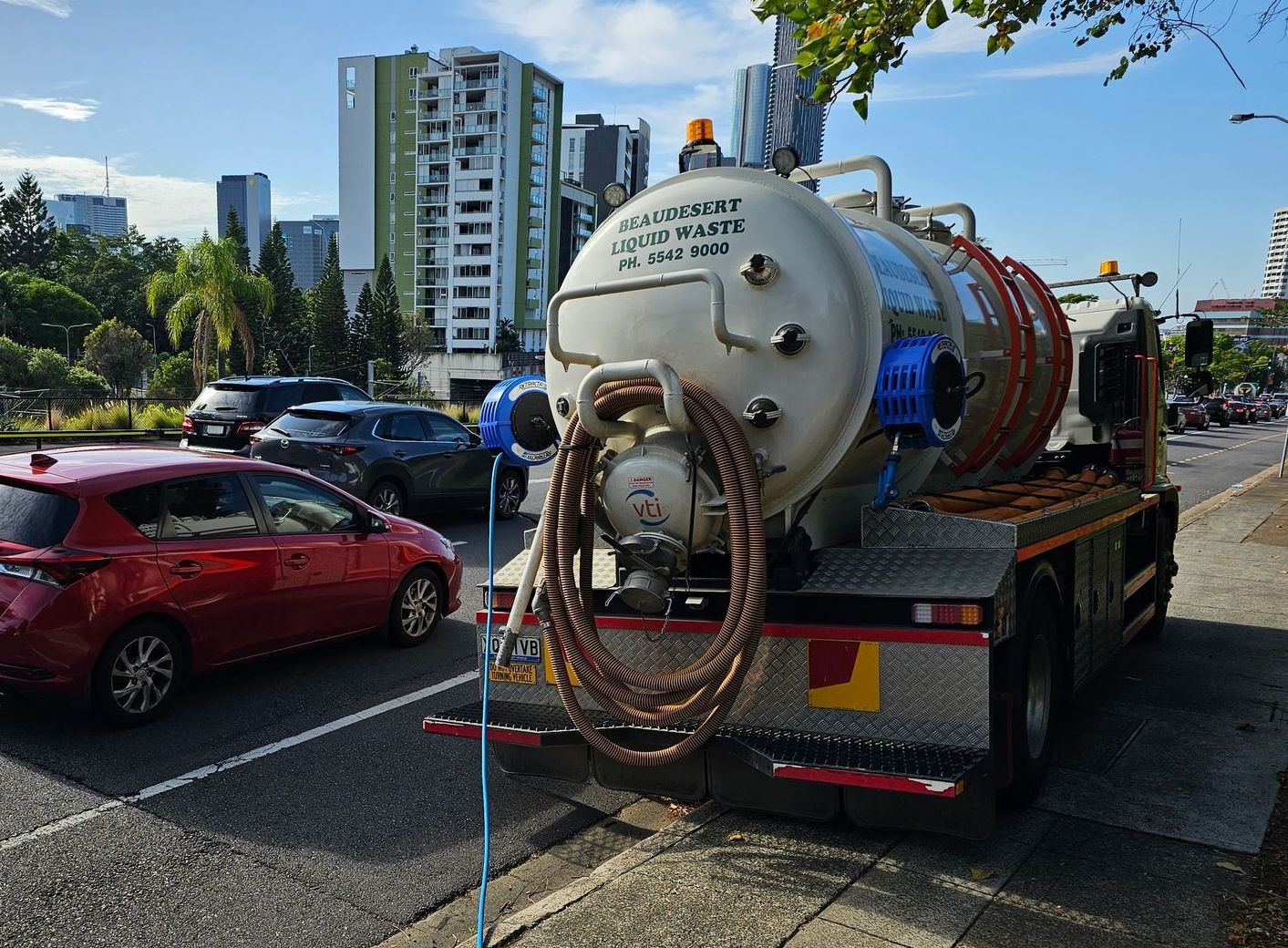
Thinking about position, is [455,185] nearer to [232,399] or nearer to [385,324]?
[385,324]

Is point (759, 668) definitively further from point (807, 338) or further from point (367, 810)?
point (367, 810)

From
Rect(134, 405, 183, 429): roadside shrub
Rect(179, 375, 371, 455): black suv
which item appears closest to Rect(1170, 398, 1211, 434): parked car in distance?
Rect(134, 405, 183, 429): roadside shrub

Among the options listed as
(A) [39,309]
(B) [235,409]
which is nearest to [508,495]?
(B) [235,409]

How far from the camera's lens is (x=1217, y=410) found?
5784 cm

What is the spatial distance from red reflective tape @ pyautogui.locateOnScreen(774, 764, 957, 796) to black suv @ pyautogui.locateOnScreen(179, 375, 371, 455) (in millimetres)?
14018

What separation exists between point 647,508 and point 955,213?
12.7ft

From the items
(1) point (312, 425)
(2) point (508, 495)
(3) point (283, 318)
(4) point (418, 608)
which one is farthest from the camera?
(3) point (283, 318)

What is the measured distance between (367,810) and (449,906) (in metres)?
1.03

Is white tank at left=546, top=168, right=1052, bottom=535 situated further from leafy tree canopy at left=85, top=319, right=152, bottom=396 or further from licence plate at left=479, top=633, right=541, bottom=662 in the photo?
leafy tree canopy at left=85, top=319, right=152, bottom=396

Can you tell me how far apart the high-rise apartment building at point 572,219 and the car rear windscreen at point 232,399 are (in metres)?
114

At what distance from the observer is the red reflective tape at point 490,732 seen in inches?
186

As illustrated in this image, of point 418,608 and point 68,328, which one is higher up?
point 68,328

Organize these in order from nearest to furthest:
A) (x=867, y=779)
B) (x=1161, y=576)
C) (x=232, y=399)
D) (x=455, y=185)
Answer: (x=867, y=779) < (x=1161, y=576) < (x=232, y=399) < (x=455, y=185)

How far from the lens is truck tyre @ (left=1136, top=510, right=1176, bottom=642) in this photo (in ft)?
27.6
